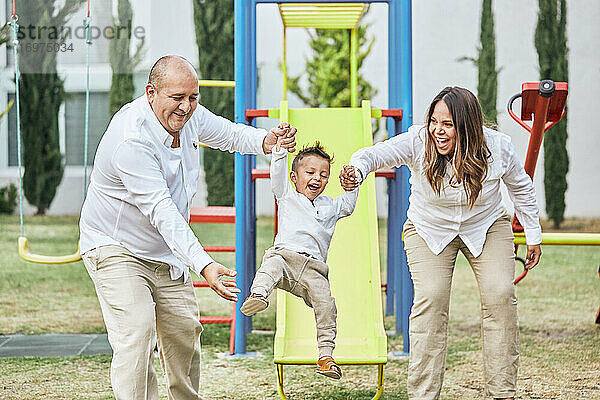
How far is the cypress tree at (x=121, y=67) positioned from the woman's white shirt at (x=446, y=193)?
10.6 metres

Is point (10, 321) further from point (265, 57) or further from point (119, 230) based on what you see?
point (265, 57)

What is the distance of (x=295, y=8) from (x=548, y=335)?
10.0 ft

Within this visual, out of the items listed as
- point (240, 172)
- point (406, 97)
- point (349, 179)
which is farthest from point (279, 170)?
point (406, 97)

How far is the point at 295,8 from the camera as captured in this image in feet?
19.6

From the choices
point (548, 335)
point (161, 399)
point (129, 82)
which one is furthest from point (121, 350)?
point (129, 82)

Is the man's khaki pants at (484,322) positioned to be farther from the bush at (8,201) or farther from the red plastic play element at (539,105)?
the bush at (8,201)

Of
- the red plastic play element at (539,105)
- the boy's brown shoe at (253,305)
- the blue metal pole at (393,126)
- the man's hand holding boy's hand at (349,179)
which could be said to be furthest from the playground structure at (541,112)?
the boy's brown shoe at (253,305)

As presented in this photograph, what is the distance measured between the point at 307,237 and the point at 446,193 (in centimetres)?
74

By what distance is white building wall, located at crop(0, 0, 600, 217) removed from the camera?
1388cm

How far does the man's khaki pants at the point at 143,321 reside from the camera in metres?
3.04

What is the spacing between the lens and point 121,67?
14.1 metres

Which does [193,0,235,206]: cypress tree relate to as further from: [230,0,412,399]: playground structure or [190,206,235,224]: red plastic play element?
[190,206,235,224]: red plastic play element

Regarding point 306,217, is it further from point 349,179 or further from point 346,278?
point 346,278

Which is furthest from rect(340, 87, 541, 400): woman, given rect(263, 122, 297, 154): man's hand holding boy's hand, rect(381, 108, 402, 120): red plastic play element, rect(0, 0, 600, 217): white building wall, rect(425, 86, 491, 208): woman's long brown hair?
rect(0, 0, 600, 217): white building wall
